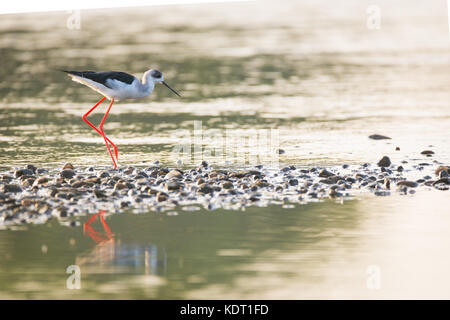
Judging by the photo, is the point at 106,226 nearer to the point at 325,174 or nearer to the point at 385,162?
the point at 325,174

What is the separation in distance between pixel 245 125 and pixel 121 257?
7.10 m

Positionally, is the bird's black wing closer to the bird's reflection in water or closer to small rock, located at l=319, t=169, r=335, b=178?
small rock, located at l=319, t=169, r=335, b=178

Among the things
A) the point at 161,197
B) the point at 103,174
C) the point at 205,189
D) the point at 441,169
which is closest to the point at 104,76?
the point at 103,174

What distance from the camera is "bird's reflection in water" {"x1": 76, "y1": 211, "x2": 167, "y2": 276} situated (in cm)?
747

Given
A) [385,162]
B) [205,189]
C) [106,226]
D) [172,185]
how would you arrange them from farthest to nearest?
[385,162], [172,185], [205,189], [106,226]

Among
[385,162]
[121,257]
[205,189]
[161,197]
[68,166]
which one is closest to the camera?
[121,257]

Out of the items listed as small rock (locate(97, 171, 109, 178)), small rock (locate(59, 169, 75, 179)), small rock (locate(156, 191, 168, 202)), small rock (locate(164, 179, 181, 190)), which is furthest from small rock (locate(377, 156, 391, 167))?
small rock (locate(59, 169, 75, 179))

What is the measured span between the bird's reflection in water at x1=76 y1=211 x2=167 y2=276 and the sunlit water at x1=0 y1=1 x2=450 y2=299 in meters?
0.02

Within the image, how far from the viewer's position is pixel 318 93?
56.9 ft

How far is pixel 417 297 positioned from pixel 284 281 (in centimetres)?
109

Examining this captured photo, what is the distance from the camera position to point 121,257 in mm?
7820

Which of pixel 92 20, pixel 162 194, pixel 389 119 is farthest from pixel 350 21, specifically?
pixel 162 194

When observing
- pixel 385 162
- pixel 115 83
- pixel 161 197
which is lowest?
pixel 161 197

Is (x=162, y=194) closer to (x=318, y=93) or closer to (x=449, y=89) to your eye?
(x=318, y=93)
